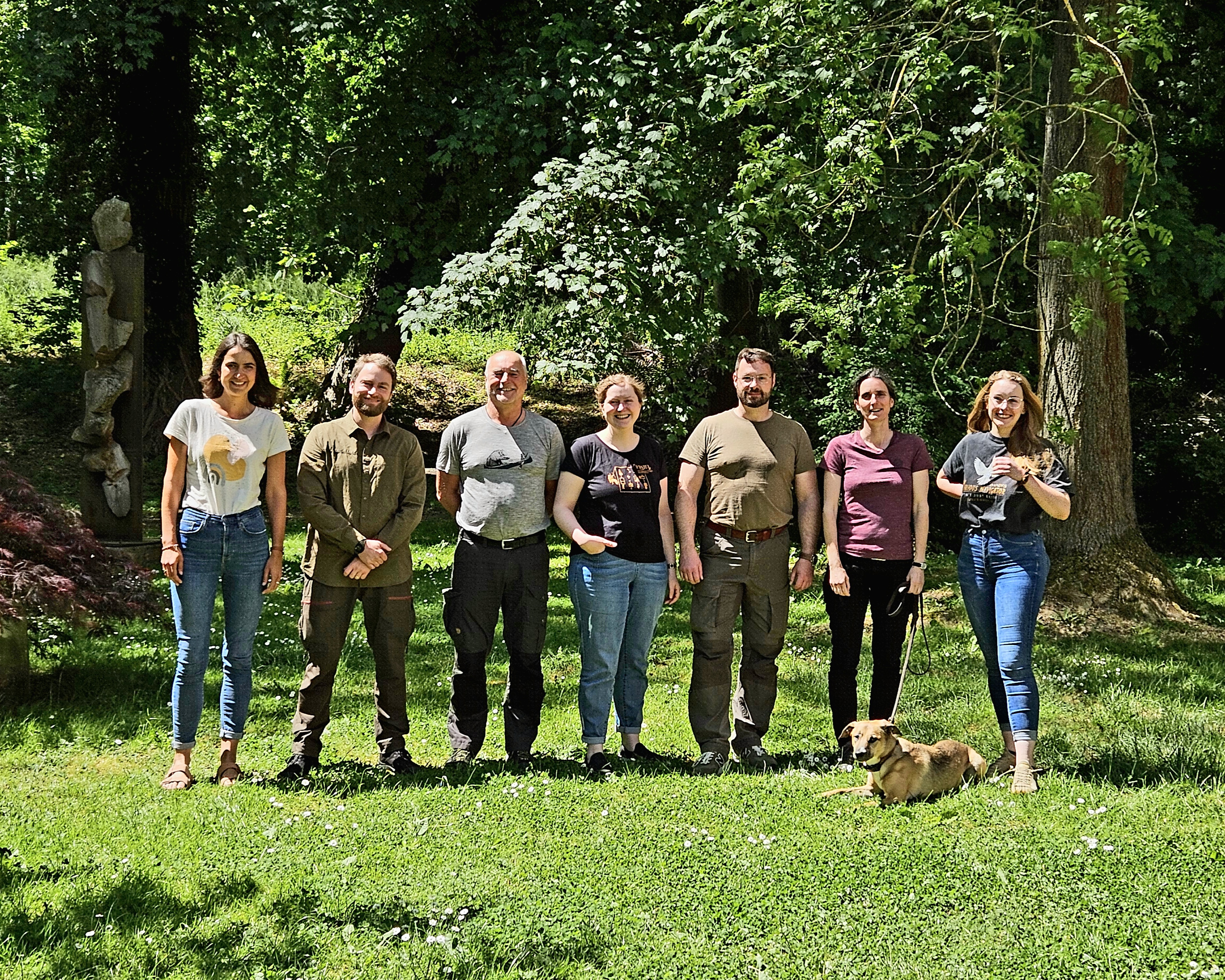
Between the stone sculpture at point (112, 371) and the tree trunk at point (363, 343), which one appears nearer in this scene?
the stone sculpture at point (112, 371)

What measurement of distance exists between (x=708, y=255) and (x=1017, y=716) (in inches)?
221

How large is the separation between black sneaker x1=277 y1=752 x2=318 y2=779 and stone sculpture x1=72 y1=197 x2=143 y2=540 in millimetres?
5545

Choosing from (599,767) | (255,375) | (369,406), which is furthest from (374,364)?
(599,767)

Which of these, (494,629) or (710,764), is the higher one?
(494,629)

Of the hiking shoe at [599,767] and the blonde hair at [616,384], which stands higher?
the blonde hair at [616,384]

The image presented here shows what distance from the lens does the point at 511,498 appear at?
214 inches

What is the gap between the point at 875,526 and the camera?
557cm

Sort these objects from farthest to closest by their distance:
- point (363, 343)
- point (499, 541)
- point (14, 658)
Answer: point (363, 343)
point (14, 658)
point (499, 541)

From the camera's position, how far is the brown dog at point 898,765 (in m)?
4.93

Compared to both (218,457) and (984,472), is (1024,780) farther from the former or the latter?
(218,457)

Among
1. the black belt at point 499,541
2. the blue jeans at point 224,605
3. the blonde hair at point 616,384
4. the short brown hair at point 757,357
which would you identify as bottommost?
the blue jeans at point 224,605

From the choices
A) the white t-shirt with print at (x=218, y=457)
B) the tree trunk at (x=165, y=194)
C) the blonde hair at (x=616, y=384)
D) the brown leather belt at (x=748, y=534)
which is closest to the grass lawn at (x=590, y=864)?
the brown leather belt at (x=748, y=534)

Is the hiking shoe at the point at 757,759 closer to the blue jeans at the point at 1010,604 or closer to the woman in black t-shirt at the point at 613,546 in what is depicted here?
the woman in black t-shirt at the point at 613,546

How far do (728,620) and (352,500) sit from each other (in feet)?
6.30
